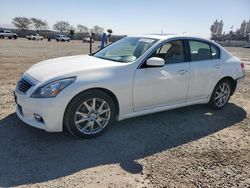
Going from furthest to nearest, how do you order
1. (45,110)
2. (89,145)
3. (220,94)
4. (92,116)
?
1. (220,94)
2. (92,116)
3. (89,145)
4. (45,110)

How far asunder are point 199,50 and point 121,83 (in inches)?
81.2

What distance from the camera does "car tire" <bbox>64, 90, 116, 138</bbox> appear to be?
11.7 ft

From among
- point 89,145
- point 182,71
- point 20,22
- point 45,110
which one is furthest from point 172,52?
point 20,22

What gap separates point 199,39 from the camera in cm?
502

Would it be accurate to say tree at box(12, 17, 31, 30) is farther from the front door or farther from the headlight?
the headlight

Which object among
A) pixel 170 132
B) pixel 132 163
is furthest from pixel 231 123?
pixel 132 163

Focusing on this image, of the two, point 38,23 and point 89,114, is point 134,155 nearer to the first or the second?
point 89,114

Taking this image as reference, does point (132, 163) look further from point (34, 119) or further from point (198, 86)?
point (198, 86)

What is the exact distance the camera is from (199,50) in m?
4.99

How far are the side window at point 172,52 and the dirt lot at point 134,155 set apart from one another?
3.83ft

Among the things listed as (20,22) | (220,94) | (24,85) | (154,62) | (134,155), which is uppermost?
(20,22)

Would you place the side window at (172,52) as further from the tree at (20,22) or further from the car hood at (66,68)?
the tree at (20,22)

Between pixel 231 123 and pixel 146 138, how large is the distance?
6.41ft

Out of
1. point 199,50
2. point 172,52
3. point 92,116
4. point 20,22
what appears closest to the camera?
point 92,116
